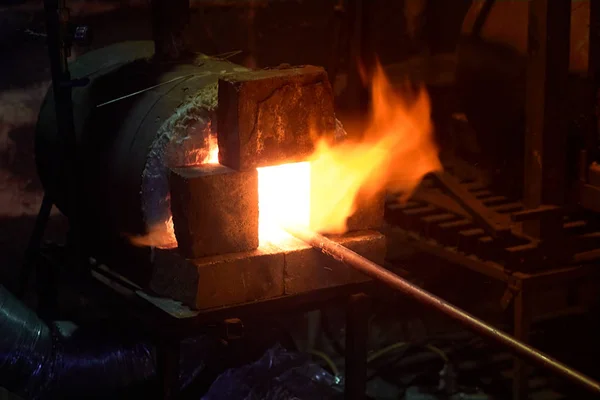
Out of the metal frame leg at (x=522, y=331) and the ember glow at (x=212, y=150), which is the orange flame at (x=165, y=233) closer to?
the ember glow at (x=212, y=150)

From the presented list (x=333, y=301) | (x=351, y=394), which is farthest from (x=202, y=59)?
(x=351, y=394)

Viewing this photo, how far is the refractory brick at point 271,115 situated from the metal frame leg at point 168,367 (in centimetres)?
76

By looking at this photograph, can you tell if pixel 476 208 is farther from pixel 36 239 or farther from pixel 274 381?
pixel 36 239

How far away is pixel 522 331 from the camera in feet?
16.9

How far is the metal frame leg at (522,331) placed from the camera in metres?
5.11

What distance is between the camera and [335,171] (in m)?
4.06

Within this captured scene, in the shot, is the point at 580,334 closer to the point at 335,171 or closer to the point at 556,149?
the point at 556,149

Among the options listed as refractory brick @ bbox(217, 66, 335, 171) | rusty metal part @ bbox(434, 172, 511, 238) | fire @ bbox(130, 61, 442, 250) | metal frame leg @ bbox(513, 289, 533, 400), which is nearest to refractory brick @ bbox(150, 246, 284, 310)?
fire @ bbox(130, 61, 442, 250)

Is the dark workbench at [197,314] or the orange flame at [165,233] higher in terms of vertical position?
the orange flame at [165,233]

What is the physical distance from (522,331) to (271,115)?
7.14 feet

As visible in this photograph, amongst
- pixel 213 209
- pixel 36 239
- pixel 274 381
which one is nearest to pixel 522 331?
pixel 274 381

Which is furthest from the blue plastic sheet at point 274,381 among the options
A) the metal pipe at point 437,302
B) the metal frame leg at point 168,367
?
the metal pipe at point 437,302

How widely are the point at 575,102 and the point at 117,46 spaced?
265 cm

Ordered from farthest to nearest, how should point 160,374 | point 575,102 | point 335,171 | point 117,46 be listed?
1. point 575,102
2. point 117,46
3. point 335,171
4. point 160,374
